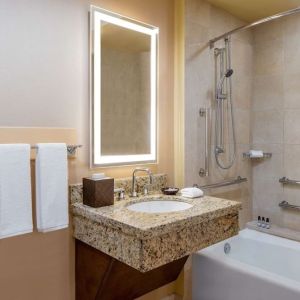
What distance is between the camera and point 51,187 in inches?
59.4

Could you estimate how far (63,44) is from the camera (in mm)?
1673

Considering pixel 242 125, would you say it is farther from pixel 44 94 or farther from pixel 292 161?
pixel 44 94

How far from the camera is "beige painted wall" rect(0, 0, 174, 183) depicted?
1.50 m

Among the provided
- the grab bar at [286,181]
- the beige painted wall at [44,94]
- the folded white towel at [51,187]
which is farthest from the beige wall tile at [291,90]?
the folded white towel at [51,187]

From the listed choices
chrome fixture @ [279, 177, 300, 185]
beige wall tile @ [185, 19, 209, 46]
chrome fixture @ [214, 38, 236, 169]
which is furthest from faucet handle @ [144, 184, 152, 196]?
chrome fixture @ [279, 177, 300, 185]

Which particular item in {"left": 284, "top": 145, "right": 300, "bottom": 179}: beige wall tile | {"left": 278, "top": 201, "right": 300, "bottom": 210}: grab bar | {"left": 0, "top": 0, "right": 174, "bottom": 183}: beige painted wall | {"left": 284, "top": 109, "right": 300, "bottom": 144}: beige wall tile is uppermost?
{"left": 0, "top": 0, "right": 174, "bottom": 183}: beige painted wall

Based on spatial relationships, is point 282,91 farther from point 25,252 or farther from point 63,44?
point 25,252

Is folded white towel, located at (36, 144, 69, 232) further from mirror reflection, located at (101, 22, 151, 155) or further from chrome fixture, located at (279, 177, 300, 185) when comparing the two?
chrome fixture, located at (279, 177, 300, 185)

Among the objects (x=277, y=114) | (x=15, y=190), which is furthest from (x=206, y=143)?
(x=15, y=190)

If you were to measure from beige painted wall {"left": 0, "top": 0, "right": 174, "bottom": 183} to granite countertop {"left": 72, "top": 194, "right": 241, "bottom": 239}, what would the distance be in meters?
0.27

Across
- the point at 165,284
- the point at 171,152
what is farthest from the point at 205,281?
the point at 171,152

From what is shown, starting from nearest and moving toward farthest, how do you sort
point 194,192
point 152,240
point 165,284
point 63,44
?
point 152,240 → point 63,44 → point 194,192 → point 165,284

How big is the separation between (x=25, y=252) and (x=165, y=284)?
1057 millimetres

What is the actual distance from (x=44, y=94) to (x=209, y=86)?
53.8 inches
